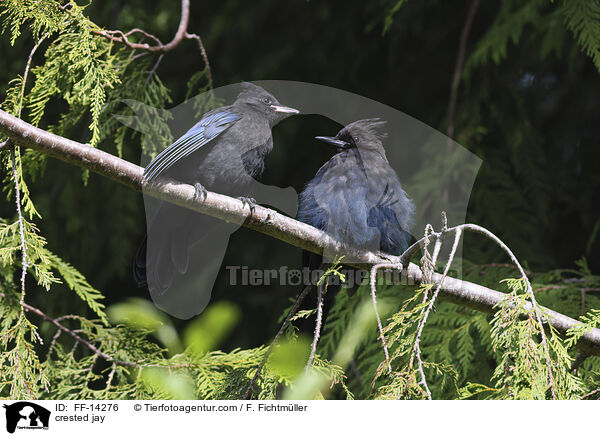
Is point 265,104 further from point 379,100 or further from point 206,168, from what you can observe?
point 379,100

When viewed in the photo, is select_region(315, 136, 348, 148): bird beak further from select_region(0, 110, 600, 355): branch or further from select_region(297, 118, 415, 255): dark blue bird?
select_region(0, 110, 600, 355): branch

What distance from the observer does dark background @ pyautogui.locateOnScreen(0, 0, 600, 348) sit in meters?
3.55

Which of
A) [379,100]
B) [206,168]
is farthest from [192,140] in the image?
[379,100]

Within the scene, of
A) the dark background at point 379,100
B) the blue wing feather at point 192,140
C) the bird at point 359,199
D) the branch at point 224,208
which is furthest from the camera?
the dark background at point 379,100

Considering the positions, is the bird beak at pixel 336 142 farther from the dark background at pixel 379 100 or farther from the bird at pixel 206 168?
the dark background at pixel 379 100

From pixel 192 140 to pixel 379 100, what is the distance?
174 cm

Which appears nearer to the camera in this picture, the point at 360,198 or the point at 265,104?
the point at 360,198

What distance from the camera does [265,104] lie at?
Result: 2957 millimetres

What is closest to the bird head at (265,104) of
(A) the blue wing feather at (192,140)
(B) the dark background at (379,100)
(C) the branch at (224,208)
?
(A) the blue wing feather at (192,140)

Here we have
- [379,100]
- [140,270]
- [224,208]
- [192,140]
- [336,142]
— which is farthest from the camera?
[379,100]

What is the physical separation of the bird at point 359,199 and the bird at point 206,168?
0.96ft

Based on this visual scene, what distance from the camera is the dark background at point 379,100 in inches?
140

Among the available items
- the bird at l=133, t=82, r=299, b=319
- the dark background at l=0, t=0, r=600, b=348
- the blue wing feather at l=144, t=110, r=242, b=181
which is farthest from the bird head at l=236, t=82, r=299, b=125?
the dark background at l=0, t=0, r=600, b=348

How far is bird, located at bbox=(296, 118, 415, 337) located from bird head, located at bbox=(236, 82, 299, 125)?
265 millimetres
